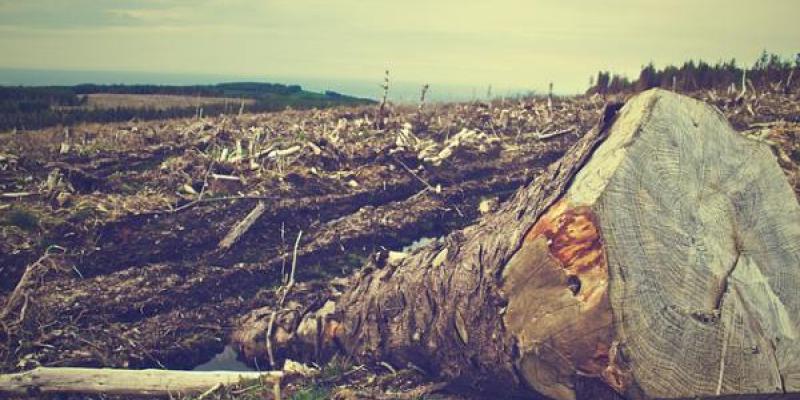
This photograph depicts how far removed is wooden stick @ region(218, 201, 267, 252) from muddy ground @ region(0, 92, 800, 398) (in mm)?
79

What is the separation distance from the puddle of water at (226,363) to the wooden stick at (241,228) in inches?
68.0

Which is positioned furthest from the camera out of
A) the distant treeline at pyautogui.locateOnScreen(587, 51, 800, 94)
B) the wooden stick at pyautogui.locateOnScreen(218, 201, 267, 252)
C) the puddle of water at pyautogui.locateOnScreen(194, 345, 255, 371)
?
the distant treeline at pyautogui.locateOnScreen(587, 51, 800, 94)

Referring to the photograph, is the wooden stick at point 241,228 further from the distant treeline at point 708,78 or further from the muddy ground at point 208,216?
the distant treeline at point 708,78

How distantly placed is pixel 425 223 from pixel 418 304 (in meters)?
3.91

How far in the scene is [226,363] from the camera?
24.1 feet

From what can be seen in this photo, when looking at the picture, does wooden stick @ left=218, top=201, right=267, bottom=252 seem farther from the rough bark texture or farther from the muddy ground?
the rough bark texture

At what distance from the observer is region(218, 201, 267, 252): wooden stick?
349 inches

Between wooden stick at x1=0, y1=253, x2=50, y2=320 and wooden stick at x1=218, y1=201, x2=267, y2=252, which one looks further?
wooden stick at x1=218, y1=201, x2=267, y2=252

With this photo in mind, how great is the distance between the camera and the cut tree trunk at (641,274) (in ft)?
14.0

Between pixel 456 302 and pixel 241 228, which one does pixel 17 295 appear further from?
pixel 456 302

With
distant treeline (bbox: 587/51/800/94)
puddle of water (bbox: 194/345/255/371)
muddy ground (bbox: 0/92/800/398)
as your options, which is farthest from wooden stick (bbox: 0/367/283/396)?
distant treeline (bbox: 587/51/800/94)

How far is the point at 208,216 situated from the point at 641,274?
666 centimetres

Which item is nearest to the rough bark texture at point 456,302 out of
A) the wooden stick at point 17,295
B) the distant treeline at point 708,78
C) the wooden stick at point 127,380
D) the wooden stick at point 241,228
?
the wooden stick at point 127,380

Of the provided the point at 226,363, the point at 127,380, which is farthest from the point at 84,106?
the point at 127,380
